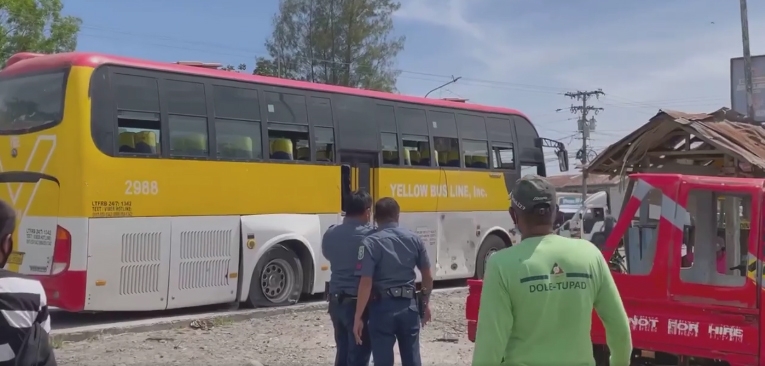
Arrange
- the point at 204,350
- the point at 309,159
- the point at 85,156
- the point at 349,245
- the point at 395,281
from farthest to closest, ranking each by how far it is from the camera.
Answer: the point at 309,159
the point at 85,156
the point at 204,350
the point at 349,245
the point at 395,281

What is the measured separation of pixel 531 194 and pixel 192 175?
26.6 feet

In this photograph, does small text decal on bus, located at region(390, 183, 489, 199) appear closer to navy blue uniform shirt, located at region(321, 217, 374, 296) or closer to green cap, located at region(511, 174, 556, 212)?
navy blue uniform shirt, located at region(321, 217, 374, 296)

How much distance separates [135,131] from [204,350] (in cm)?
299

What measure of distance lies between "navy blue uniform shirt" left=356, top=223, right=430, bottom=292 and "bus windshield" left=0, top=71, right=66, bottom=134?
5.38 m

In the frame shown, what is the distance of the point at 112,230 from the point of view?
1002cm

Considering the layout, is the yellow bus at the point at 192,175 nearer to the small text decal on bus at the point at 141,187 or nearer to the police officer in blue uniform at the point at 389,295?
the small text decal on bus at the point at 141,187

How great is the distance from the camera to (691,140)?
877 centimetres

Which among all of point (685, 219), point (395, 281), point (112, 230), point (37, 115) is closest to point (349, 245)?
point (395, 281)

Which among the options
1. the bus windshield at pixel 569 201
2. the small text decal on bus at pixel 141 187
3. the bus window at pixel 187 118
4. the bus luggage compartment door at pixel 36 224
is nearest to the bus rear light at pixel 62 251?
the bus luggage compartment door at pixel 36 224

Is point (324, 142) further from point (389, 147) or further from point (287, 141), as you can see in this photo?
point (389, 147)

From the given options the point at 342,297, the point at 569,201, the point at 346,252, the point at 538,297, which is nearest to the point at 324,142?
the point at 346,252

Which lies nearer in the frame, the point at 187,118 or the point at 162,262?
the point at 162,262

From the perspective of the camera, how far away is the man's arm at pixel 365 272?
6.02 m

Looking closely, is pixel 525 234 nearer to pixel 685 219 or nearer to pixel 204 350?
pixel 685 219
